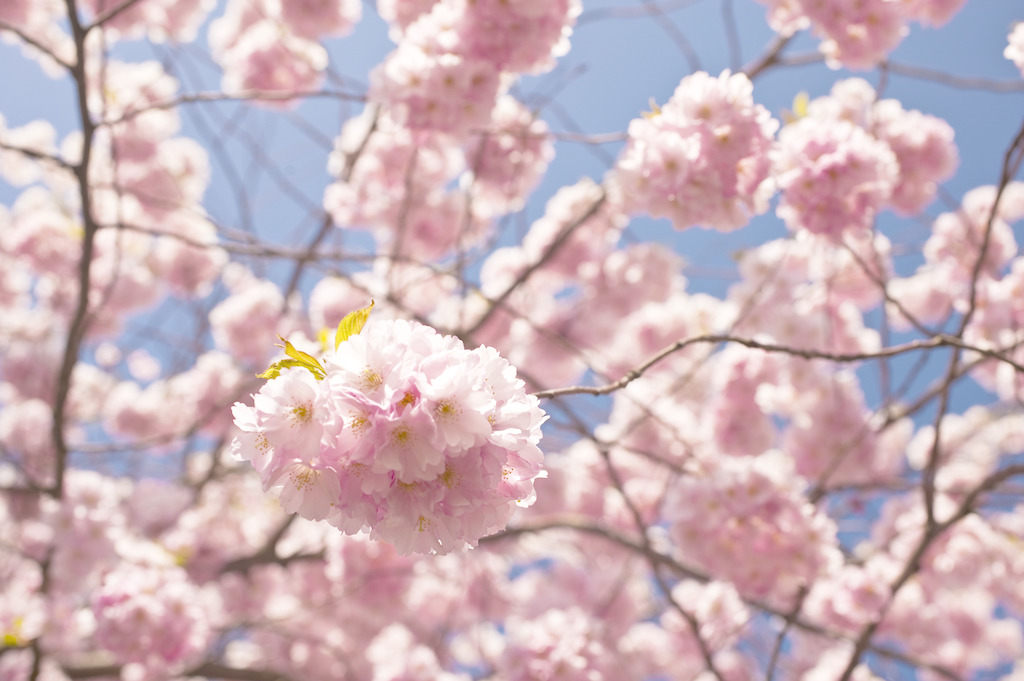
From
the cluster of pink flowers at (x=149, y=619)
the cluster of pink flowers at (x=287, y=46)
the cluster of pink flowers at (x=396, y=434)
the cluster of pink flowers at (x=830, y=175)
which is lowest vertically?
the cluster of pink flowers at (x=149, y=619)

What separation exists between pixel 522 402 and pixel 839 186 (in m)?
1.64

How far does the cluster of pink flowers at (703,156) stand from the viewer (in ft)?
6.19

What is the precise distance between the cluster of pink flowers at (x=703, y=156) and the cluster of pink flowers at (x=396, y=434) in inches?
48.0

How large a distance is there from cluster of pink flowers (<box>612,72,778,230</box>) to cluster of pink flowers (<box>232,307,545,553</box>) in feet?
4.00

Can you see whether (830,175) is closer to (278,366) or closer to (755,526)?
(755,526)

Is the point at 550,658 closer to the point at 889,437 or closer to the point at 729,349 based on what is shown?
the point at 729,349

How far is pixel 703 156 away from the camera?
76.0 inches

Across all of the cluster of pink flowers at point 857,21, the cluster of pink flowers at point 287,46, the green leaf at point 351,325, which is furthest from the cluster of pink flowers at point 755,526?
the cluster of pink flowers at point 287,46

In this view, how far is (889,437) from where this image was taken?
451cm

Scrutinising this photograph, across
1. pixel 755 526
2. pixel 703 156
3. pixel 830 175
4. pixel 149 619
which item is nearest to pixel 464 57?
pixel 703 156

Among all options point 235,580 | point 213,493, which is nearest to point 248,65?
point 213,493

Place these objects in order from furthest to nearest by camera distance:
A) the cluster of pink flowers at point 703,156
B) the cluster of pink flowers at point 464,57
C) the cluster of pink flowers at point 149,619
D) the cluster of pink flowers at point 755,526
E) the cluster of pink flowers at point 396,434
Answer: the cluster of pink flowers at point 149,619 → the cluster of pink flowers at point 755,526 → the cluster of pink flowers at point 464,57 → the cluster of pink flowers at point 703,156 → the cluster of pink flowers at point 396,434

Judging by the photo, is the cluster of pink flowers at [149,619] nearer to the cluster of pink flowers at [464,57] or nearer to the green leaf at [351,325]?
the cluster of pink flowers at [464,57]

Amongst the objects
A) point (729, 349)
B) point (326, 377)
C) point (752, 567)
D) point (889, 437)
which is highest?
point (889, 437)
